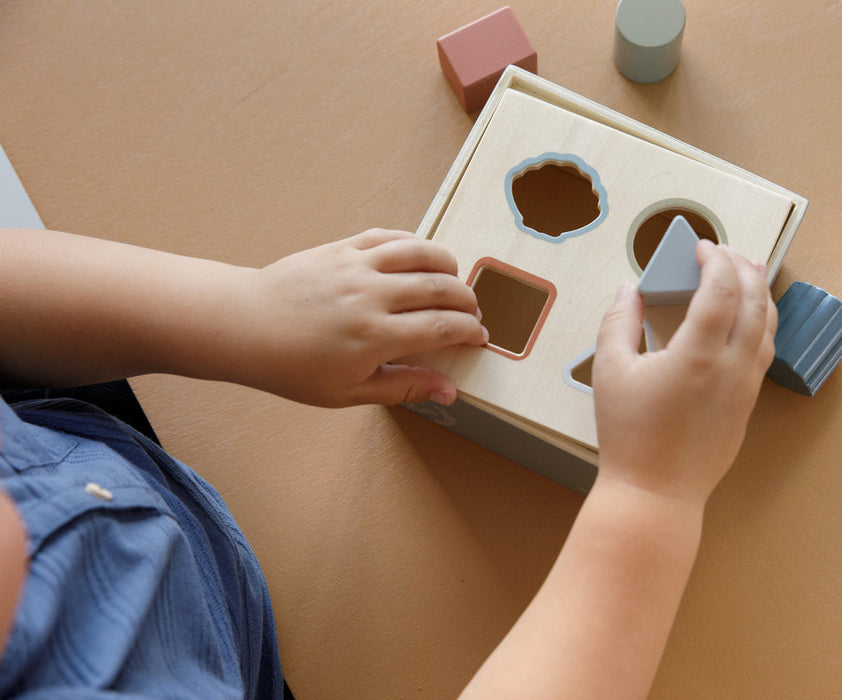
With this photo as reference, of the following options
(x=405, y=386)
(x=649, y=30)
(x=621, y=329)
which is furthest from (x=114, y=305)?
(x=649, y=30)

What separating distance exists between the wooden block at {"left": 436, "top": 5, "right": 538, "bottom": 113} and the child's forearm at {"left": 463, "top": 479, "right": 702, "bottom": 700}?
318mm

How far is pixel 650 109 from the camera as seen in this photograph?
1.90ft

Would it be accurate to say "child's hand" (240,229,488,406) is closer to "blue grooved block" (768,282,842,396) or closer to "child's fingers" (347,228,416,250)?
"child's fingers" (347,228,416,250)

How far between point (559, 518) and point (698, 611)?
111 millimetres

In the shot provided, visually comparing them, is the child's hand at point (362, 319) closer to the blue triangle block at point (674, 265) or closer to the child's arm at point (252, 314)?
the child's arm at point (252, 314)

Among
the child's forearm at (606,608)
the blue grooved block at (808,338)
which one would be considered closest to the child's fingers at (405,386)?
the child's forearm at (606,608)

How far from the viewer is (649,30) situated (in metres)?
0.54

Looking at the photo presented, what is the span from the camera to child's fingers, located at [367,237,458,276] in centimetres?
45

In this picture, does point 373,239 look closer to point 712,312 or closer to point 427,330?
point 427,330

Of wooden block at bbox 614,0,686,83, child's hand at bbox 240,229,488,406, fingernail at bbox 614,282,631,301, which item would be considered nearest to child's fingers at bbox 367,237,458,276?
child's hand at bbox 240,229,488,406

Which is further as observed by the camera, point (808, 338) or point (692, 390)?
point (808, 338)

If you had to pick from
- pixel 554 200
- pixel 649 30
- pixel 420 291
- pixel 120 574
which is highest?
pixel 649 30

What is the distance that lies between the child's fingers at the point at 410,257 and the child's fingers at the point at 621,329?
100 millimetres

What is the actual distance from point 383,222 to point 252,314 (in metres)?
0.16
